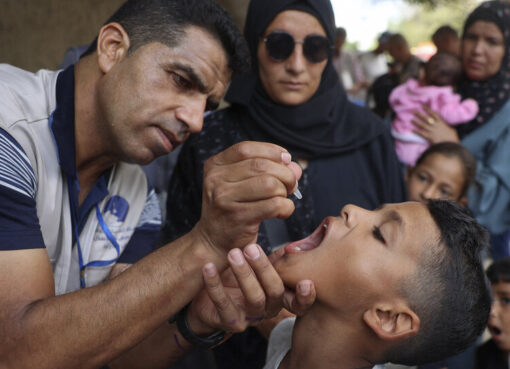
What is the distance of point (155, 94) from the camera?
1932 mm

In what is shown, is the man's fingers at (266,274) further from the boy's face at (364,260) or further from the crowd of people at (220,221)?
the boy's face at (364,260)

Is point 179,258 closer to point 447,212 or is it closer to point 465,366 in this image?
point 447,212

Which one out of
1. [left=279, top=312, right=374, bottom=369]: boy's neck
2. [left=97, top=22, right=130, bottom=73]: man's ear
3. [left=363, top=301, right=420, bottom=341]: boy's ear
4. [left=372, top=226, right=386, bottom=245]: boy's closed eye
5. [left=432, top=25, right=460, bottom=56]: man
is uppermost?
[left=97, top=22, right=130, bottom=73]: man's ear

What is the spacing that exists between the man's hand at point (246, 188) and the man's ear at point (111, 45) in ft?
2.87

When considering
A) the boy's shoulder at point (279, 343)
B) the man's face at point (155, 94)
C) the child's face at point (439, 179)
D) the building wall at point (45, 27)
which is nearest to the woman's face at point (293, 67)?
the man's face at point (155, 94)

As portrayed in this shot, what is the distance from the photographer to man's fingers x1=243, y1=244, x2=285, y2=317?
4.58 feet

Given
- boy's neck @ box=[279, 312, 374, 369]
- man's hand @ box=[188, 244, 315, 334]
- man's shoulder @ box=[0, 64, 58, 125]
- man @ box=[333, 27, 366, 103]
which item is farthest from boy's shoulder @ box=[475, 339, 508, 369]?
man @ box=[333, 27, 366, 103]

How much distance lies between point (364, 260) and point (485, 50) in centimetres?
278

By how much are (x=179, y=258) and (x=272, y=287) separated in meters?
0.31

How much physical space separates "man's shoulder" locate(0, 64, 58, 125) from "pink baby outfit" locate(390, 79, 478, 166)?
2.78 metres

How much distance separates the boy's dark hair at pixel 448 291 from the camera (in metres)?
1.64

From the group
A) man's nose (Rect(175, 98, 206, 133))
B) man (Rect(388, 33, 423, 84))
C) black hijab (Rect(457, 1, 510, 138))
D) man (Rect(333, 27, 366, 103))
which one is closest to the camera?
man's nose (Rect(175, 98, 206, 133))

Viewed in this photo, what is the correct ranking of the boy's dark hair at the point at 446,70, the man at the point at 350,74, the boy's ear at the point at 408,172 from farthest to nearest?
the man at the point at 350,74 < the boy's dark hair at the point at 446,70 < the boy's ear at the point at 408,172

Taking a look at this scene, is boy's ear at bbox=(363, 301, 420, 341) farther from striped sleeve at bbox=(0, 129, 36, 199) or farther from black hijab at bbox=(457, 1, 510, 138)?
black hijab at bbox=(457, 1, 510, 138)
